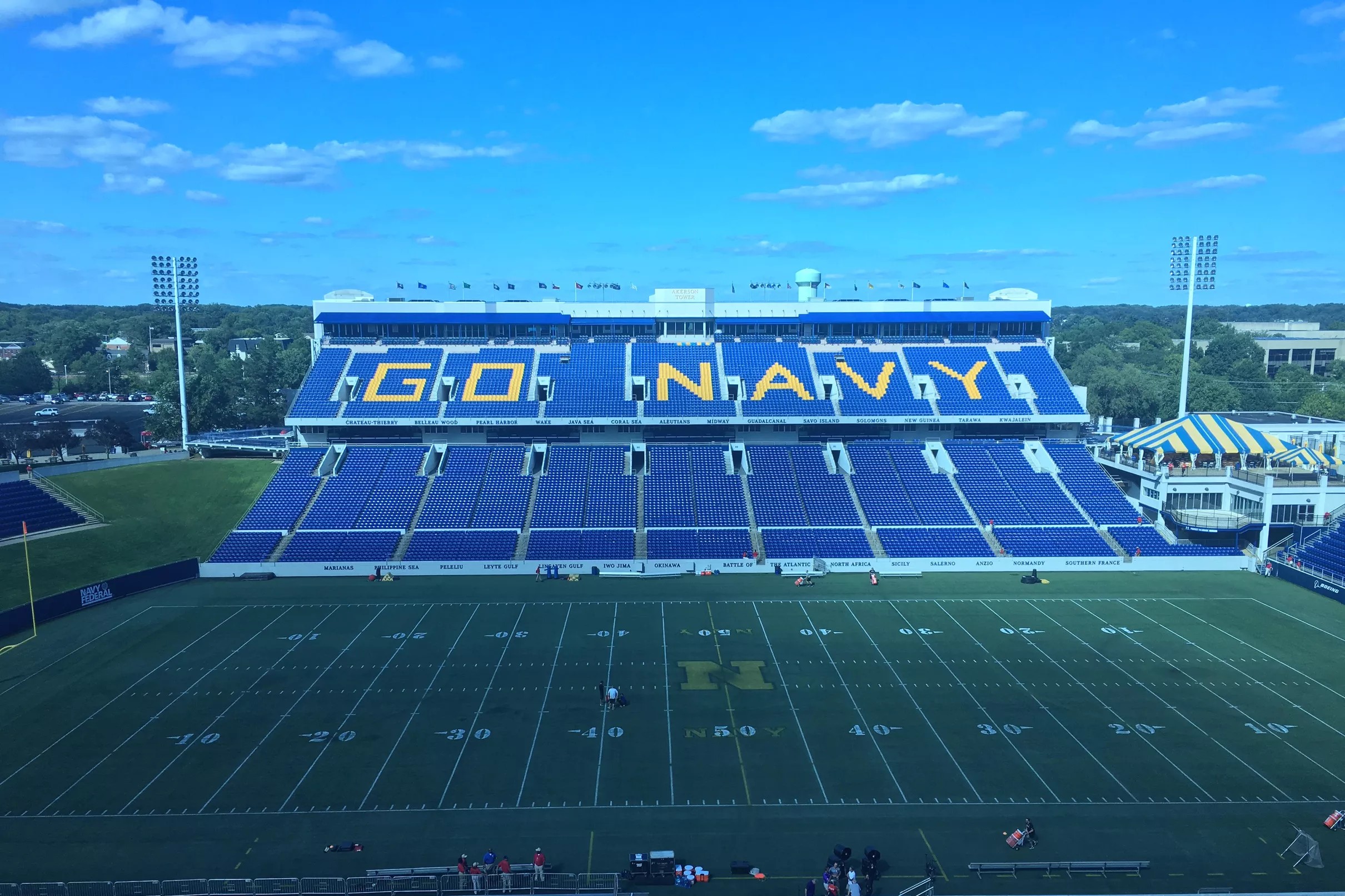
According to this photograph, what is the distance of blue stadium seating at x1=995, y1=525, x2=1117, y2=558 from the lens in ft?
161

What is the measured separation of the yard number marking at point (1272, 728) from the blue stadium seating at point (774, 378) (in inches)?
1336

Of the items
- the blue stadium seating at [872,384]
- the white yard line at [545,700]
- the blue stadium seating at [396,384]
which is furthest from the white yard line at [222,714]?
the blue stadium seating at [872,384]

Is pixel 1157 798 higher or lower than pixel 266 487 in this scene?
lower

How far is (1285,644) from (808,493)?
25.6 m

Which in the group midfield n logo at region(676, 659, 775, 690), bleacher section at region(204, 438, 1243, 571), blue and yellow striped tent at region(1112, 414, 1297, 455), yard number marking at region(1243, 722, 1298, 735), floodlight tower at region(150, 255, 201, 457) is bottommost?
yard number marking at region(1243, 722, 1298, 735)

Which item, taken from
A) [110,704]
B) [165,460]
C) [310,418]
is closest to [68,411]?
[165,460]

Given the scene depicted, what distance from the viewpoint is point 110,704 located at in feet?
98.5

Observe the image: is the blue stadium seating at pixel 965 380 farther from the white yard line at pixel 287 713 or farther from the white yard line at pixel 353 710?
the white yard line at pixel 287 713

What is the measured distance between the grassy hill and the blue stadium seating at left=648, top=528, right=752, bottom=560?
25428 mm

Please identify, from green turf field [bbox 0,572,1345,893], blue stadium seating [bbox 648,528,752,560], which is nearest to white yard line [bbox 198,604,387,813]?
green turf field [bbox 0,572,1345,893]

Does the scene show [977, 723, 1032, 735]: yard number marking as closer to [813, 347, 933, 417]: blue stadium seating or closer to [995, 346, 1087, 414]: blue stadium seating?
[813, 347, 933, 417]: blue stadium seating

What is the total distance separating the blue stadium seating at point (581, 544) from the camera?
48375 millimetres

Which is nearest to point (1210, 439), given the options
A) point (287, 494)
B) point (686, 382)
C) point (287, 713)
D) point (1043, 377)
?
point (1043, 377)

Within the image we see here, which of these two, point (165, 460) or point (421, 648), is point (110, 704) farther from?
point (165, 460)
